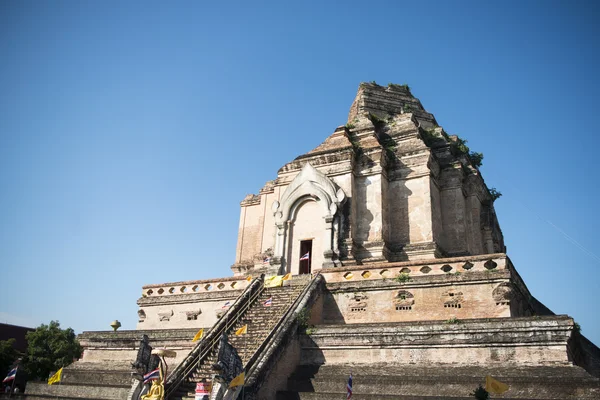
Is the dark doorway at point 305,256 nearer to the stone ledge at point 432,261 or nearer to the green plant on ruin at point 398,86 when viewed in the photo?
the stone ledge at point 432,261

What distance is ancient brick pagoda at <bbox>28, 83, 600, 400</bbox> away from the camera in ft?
37.5

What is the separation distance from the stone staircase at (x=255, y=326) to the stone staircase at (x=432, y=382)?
185 cm

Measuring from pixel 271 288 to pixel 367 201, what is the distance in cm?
627

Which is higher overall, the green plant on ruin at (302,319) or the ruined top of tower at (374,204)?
the ruined top of tower at (374,204)

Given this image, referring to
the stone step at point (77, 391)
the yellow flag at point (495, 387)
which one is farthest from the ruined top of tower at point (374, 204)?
the yellow flag at point (495, 387)

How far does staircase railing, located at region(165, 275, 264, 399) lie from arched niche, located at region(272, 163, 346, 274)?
2.64m

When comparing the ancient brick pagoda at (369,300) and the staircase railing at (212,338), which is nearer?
the ancient brick pagoda at (369,300)

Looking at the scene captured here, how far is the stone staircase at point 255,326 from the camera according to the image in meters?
13.0

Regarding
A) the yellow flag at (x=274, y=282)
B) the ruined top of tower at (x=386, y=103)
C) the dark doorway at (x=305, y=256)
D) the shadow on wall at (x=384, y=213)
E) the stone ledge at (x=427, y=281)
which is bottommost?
the stone ledge at (x=427, y=281)

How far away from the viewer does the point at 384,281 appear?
15961 millimetres

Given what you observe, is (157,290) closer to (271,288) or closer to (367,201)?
(271,288)

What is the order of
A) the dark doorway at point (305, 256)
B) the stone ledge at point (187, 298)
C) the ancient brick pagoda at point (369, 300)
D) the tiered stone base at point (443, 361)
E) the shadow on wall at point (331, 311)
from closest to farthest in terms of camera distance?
the tiered stone base at point (443, 361) → the ancient brick pagoda at point (369, 300) → the shadow on wall at point (331, 311) → the stone ledge at point (187, 298) → the dark doorway at point (305, 256)

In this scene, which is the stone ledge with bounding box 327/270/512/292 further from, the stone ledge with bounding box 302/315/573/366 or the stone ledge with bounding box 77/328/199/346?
the stone ledge with bounding box 77/328/199/346

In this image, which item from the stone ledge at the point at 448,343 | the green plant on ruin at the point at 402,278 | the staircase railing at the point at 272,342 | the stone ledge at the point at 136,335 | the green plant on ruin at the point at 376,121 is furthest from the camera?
the green plant on ruin at the point at 376,121
